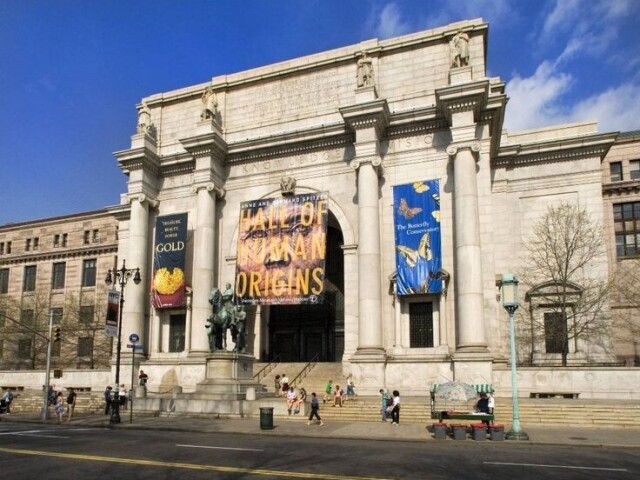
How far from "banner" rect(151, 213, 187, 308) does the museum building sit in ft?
0.36

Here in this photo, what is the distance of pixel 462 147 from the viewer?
34.7 meters

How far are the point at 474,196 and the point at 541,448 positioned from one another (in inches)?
735

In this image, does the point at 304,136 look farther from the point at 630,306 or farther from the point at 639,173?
the point at 639,173

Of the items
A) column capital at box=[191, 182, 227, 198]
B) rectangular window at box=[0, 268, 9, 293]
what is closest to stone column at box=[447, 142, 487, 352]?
column capital at box=[191, 182, 227, 198]

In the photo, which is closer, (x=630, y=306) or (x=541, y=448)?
(x=541, y=448)

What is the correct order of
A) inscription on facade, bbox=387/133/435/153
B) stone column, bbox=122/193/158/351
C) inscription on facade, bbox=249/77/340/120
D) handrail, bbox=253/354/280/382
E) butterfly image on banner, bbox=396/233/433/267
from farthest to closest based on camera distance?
stone column, bbox=122/193/158/351 → inscription on facade, bbox=249/77/340/120 → handrail, bbox=253/354/280/382 → inscription on facade, bbox=387/133/435/153 → butterfly image on banner, bbox=396/233/433/267

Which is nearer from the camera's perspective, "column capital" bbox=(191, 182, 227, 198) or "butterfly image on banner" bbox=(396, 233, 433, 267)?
"butterfly image on banner" bbox=(396, 233, 433, 267)

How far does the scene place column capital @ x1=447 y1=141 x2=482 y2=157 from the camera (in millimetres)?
34688

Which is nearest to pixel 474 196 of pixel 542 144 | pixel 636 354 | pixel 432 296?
pixel 432 296

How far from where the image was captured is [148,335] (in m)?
42.6

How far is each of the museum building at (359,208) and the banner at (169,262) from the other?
109 millimetres

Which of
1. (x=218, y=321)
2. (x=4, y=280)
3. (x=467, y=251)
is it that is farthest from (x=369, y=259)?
(x=4, y=280)

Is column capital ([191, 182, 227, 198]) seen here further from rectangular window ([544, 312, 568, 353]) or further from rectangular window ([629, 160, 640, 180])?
rectangular window ([629, 160, 640, 180])

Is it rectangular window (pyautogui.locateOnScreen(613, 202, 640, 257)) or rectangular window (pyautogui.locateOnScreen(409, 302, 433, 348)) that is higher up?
rectangular window (pyautogui.locateOnScreen(613, 202, 640, 257))
